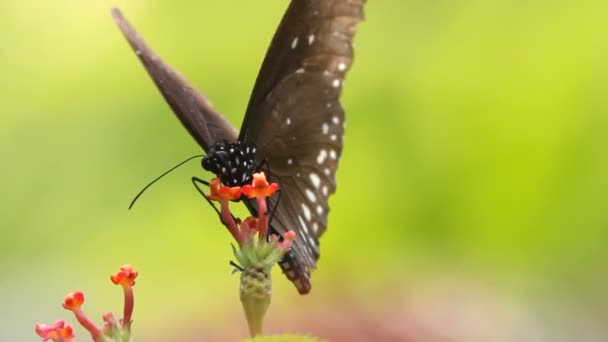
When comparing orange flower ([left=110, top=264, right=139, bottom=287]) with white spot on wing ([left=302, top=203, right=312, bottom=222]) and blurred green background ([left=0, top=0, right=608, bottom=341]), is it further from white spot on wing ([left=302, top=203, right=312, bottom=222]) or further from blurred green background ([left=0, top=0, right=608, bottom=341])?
blurred green background ([left=0, top=0, right=608, bottom=341])

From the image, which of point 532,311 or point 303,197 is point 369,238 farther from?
point 303,197

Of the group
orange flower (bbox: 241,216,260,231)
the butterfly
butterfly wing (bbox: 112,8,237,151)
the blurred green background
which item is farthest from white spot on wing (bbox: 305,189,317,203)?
the blurred green background

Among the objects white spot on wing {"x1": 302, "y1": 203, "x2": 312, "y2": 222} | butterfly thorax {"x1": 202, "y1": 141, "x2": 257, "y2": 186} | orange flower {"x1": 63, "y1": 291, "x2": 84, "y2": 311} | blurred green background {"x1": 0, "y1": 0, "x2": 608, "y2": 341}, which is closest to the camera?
orange flower {"x1": 63, "y1": 291, "x2": 84, "y2": 311}

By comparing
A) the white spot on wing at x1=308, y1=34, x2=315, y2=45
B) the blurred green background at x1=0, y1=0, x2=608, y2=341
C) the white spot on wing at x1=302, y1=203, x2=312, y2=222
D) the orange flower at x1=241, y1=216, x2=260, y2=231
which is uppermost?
the blurred green background at x1=0, y1=0, x2=608, y2=341

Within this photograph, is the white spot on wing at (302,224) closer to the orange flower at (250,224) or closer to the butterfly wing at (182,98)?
the butterfly wing at (182,98)

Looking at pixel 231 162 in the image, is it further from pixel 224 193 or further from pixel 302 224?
pixel 224 193

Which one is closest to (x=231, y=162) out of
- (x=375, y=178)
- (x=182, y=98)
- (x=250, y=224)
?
(x=182, y=98)

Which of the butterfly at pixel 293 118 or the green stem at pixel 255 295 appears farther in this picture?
the butterfly at pixel 293 118

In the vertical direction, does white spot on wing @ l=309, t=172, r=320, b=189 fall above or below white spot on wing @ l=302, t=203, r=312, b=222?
above

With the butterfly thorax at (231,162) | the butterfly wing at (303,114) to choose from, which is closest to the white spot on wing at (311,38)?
the butterfly wing at (303,114)
